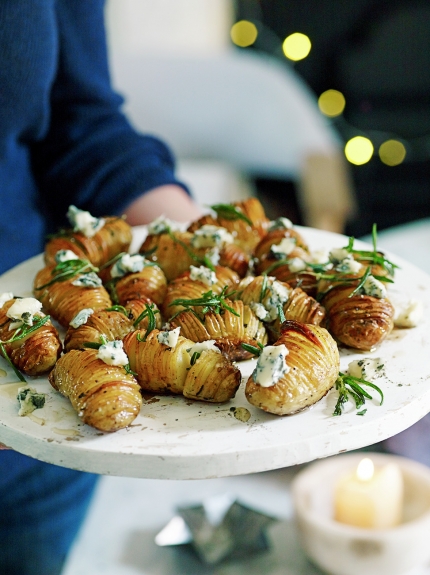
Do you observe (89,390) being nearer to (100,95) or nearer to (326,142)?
(100,95)

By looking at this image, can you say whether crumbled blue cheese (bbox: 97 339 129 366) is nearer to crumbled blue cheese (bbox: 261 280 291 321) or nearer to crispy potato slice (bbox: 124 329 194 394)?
crispy potato slice (bbox: 124 329 194 394)

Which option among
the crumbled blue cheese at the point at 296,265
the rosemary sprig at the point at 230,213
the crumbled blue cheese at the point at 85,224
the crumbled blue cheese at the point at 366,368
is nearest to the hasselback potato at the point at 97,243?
the crumbled blue cheese at the point at 85,224

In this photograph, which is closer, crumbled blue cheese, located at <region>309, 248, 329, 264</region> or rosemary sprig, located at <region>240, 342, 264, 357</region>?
rosemary sprig, located at <region>240, 342, 264, 357</region>

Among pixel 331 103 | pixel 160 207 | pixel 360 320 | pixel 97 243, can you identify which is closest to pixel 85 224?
pixel 97 243

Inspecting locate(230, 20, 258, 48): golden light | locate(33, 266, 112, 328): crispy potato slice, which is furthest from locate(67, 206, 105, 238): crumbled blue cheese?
locate(230, 20, 258, 48): golden light

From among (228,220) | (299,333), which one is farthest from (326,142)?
(299,333)

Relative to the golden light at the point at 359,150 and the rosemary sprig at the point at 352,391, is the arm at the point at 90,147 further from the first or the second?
the golden light at the point at 359,150
